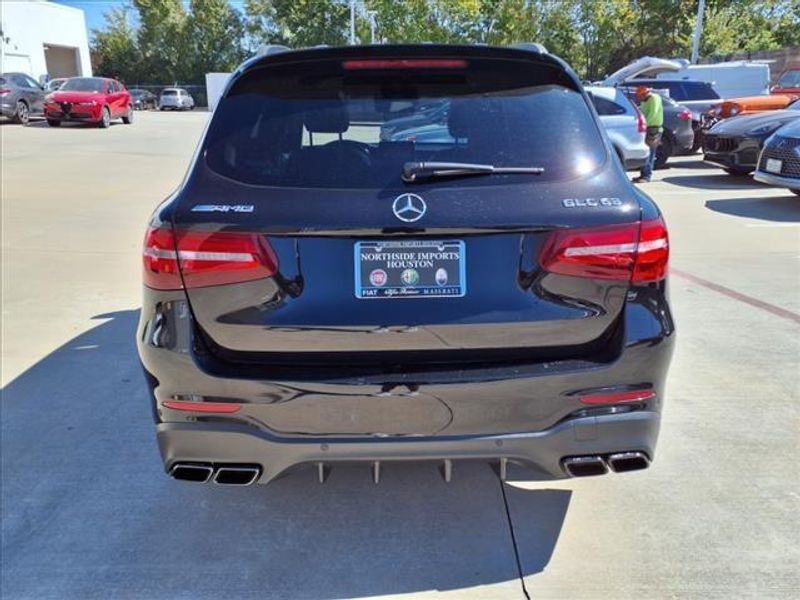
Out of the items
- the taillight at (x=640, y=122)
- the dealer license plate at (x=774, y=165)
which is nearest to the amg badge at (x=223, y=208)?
the dealer license plate at (x=774, y=165)

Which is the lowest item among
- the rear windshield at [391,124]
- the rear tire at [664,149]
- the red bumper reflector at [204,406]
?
the rear tire at [664,149]

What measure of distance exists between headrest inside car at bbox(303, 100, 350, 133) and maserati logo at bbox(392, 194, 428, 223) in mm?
496

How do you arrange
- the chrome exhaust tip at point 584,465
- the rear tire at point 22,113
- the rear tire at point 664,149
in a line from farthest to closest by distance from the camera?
the rear tire at point 22,113
the rear tire at point 664,149
the chrome exhaust tip at point 584,465

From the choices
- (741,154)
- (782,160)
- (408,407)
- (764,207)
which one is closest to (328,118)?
(408,407)

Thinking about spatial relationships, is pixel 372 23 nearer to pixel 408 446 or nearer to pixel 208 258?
pixel 208 258

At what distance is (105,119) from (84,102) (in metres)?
0.99

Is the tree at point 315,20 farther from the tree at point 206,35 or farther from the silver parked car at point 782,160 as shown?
the silver parked car at point 782,160

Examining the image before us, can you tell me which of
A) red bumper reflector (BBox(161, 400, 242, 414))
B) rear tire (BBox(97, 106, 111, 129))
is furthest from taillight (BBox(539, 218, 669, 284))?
rear tire (BBox(97, 106, 111, 129))

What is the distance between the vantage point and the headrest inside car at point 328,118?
254 centimetres

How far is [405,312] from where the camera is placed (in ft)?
7.32

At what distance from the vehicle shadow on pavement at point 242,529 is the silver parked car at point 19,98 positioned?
23.8 metres

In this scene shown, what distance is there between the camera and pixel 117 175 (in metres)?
13.3

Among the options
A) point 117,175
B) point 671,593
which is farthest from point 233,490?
point 117,175

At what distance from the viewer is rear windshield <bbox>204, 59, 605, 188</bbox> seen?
2377 millimetres
